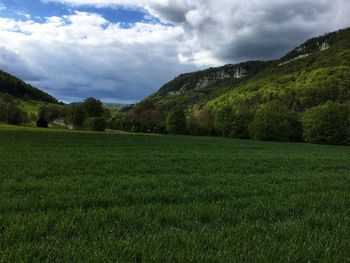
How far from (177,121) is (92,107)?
42055mm

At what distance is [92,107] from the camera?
142m

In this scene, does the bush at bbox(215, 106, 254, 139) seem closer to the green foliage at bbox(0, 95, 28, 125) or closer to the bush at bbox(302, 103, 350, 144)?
the bush at bbox(302, 103, 350, 144)

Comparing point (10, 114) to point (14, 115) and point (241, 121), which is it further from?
point (241, 121)

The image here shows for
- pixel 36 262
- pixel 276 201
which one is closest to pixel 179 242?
pixel 36 262

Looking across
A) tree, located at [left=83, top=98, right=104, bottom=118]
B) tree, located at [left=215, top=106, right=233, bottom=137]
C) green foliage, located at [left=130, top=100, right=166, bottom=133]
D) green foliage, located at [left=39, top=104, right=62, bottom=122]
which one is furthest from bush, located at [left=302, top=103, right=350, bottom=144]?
green foliage, located at [left=39, top=104, right=62, bottom=122]

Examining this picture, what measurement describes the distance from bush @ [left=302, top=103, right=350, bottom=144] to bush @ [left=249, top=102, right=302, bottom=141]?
257 inches

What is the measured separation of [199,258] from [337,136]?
90.4 meters

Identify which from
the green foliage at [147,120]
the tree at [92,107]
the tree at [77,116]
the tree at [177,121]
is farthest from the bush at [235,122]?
the tree at [92,107]

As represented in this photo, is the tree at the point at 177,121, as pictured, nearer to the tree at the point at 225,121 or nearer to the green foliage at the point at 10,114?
the tree at the point at 225,121

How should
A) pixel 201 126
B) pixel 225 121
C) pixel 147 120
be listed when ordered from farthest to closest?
pixel 147 120, pixel 201 126, pixel 225 121

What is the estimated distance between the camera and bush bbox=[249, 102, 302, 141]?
92.0 meters

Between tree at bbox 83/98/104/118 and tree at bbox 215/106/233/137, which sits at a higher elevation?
tree at bbox 83/98/104/118

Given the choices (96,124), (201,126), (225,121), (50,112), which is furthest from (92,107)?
(225,121)

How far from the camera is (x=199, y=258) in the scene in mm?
4910
